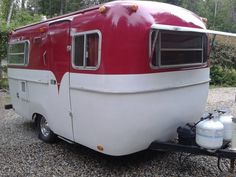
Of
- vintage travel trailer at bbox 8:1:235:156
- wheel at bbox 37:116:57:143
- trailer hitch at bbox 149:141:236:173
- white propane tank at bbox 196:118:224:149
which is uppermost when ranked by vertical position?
vintage travel trailer at bbox 8:1:235:156

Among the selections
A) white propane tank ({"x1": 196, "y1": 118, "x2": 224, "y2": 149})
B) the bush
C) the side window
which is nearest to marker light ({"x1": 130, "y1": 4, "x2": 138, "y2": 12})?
the side window

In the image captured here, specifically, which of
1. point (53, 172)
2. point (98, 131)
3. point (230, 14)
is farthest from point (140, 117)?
point (230, 14)

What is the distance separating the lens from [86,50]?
4445mm

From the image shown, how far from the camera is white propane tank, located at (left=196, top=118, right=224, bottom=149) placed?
392 cm

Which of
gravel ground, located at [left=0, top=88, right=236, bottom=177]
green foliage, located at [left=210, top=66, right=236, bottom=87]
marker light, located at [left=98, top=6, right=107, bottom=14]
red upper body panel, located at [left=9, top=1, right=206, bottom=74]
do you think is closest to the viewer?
red upper body panel, located at [left=9, top=1, right=206, bottom=74]

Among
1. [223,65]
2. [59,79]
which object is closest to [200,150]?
[59,79]

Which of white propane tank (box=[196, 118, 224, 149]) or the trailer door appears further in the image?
the trailer door

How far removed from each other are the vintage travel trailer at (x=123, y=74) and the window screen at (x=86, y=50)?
0.01 meters

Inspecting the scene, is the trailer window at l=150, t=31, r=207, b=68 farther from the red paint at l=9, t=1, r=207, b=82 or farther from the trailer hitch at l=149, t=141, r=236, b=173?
the trailer hitch at l=149, t=141, r=236, b=173

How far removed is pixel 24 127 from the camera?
7.32 meters

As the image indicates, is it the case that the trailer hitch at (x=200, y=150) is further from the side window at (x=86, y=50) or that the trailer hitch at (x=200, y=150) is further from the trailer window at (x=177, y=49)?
the side window at (x=86, y=50)

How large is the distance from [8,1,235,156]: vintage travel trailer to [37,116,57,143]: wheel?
397mm

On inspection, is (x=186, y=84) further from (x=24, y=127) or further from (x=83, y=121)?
(x=24, y=127)

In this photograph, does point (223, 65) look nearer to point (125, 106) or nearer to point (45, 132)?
point (45, 132)
